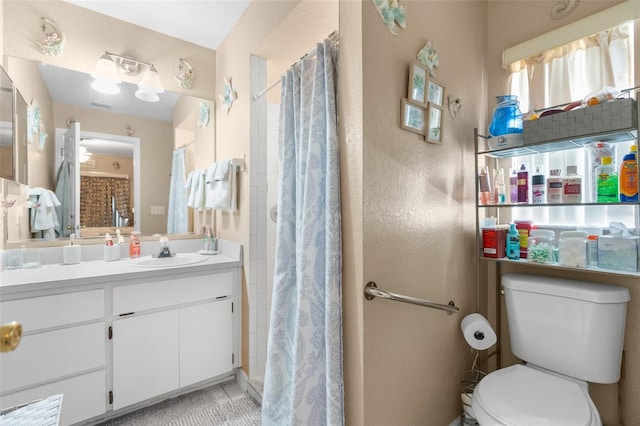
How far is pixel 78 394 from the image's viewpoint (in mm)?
1500

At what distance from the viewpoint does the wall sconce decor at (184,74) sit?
7.55ft

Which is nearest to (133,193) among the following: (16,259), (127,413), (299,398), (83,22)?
(16,259)

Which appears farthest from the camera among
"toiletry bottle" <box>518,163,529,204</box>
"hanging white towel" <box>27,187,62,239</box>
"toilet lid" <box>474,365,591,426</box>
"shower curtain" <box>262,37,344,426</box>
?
"hanging white towel" <box>27,187,62,239</box>

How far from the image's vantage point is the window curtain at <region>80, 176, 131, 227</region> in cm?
199

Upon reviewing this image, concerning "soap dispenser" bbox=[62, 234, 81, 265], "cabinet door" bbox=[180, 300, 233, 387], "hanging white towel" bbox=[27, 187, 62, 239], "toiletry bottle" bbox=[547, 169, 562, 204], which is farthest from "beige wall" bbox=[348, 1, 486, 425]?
"hanging white towel" bbox=[27, 187, 62, 239]

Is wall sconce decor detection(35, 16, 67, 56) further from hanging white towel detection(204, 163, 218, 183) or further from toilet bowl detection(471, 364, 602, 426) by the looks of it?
toilet bowl detection(471, 364, 602, 426)

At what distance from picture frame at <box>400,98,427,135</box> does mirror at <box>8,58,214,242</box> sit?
1.73 m

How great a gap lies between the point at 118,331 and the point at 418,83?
1.96 m

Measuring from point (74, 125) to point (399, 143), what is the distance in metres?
2.09

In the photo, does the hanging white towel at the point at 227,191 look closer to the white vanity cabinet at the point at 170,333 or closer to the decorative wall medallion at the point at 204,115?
the white vanity cabinet at the point at 170,333

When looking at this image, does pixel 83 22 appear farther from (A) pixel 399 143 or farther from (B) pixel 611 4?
(B) pixel 611 4

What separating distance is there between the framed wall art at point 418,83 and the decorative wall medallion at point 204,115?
1763 millimetres

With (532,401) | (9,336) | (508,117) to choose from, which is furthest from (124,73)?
(532,401)

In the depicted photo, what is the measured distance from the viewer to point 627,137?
1.30 metres
